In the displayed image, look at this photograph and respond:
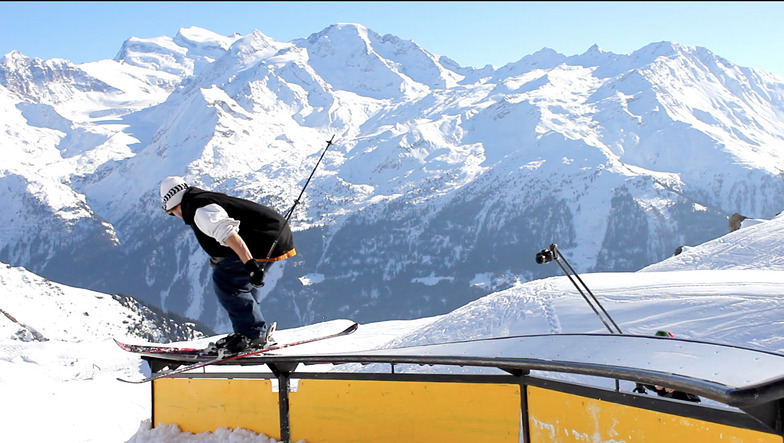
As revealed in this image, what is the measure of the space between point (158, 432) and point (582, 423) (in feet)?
18.4

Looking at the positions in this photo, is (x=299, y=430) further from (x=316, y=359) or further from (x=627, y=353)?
(x=627, y=353)

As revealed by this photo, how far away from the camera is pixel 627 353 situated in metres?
4.19

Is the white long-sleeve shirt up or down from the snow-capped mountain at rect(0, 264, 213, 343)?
down

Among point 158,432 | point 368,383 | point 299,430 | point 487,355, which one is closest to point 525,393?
point 487,355

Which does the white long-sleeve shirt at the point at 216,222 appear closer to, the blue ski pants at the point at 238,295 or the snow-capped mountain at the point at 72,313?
the blue ski pants at the point at 238,295

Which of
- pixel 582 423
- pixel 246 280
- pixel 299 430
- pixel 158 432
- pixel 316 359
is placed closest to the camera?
pixel 582 423

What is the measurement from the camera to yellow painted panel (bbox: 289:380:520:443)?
5328 millimetres

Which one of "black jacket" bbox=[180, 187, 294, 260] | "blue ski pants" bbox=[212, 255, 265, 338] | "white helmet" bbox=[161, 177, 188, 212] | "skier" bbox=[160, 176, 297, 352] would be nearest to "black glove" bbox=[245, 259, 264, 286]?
"skier" bbox=[160, 176, 297, 352]

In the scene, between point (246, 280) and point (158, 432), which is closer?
point (246, 280)

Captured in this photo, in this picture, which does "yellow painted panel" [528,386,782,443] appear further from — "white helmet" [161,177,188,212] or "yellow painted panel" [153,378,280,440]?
"white helmet" [161,177,188,212]

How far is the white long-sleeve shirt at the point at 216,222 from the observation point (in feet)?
22.0

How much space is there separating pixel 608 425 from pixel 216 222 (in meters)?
4.18

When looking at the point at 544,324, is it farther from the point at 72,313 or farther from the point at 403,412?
the point at 72,313

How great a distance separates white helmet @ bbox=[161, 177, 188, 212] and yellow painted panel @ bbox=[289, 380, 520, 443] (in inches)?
95.6
